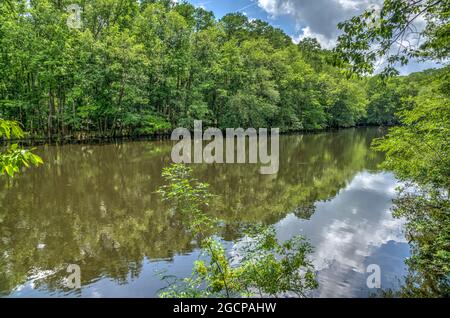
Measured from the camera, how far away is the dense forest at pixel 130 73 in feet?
86.9

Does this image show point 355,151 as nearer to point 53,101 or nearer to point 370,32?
point 370,32

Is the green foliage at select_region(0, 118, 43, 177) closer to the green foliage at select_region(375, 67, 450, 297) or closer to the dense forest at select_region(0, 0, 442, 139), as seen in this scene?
the green foliage at select_region(375, 67, 450, 297)

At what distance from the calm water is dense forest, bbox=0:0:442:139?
12481 mm

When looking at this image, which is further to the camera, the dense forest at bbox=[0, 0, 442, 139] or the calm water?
the dense forest at bbox=[0, 0, 442, 139]

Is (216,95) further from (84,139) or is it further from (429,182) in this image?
(429,182)

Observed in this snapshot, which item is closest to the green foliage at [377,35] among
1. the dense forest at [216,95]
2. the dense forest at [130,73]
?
the dense forest at [216,95]

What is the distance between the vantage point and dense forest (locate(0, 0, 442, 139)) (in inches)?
1043

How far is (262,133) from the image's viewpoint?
41.8 m

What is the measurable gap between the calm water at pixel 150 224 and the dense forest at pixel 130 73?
12481 mm

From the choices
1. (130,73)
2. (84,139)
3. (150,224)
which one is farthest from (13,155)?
(84,139)

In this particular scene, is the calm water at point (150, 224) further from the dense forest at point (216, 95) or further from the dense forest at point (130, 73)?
the dense forest at point (130, 73)

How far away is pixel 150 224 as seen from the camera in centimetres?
947

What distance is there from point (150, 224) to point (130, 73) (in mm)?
22808

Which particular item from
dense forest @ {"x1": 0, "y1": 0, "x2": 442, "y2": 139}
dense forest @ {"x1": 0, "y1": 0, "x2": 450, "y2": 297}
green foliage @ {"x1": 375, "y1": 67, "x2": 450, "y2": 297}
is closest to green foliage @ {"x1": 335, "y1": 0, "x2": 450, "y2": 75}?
dense forest @ {"x1": 0, "y1": 0, "x2": 450, "y2": 297}
